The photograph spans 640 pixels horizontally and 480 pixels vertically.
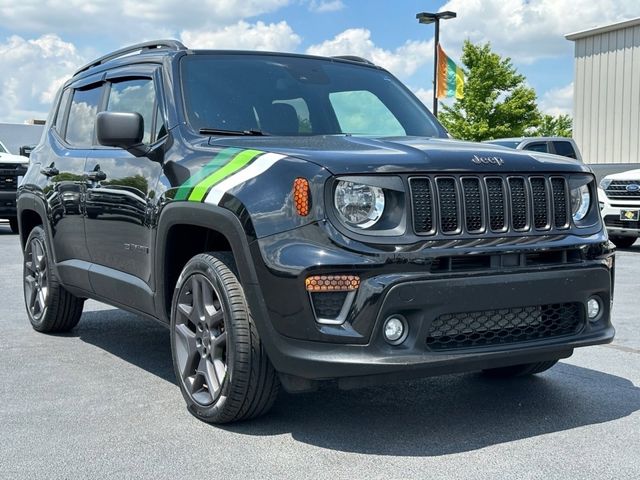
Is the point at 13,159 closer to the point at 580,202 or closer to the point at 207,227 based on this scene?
the point at 207,227

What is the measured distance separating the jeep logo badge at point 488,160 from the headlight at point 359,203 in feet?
1.60

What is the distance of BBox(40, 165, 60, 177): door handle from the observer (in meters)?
6.02

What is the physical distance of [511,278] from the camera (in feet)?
12.8

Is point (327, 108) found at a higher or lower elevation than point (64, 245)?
higher

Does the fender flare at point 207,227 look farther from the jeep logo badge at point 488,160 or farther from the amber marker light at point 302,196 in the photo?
the jeep logo badge at point 488,160

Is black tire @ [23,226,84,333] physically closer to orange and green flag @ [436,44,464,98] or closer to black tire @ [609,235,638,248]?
black tire @ [609,235,638,248]

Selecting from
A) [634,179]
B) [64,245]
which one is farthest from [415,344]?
[634,179]

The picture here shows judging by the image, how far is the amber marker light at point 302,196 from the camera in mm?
3721

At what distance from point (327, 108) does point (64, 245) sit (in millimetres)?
1978

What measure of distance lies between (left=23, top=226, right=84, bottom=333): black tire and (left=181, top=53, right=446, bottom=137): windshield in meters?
1.98

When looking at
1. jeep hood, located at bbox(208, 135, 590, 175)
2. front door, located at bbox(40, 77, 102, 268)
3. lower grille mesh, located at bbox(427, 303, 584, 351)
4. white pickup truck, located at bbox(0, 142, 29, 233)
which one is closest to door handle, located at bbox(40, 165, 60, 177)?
front door, located at bbox(40, 77, 102, 268)

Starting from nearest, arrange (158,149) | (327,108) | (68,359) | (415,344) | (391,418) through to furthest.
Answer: (415,344) → (391,418) → (158,149) → (327,108) → (68,359)

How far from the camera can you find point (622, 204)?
42.8 ft

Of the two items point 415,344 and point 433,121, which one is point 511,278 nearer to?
point 415,344
